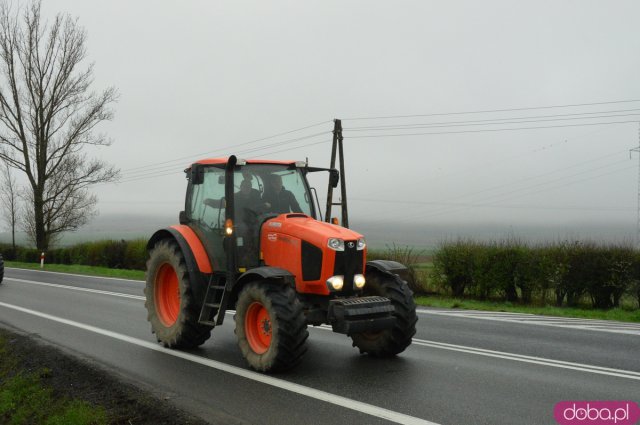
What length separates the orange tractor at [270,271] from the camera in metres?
6.64

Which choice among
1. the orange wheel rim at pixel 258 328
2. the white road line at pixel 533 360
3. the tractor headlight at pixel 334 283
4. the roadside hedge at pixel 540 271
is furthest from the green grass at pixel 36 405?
the roadside hedge at pixel 540 271

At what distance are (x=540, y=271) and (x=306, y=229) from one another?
14.1 metres

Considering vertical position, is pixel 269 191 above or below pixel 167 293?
above

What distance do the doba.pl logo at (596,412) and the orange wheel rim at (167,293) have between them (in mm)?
5532

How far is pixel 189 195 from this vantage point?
8.77 metres

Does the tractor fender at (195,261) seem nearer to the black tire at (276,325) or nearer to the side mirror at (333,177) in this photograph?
the black tire at (276,325)

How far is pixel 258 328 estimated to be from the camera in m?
7.13

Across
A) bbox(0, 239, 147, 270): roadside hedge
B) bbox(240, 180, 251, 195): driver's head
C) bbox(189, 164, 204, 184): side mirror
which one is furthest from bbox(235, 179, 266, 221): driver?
bbox(0, 239, 147, 270): roadside hedge

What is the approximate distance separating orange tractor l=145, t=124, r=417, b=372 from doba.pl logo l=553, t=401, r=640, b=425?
208cm

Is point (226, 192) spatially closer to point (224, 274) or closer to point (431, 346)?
point (224, 274)

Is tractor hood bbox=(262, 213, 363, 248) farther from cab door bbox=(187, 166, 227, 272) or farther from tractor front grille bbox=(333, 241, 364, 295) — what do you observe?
cab door bbox=(187, 166, 227, 272)

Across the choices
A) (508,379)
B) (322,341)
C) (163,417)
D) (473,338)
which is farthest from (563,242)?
(163,417)

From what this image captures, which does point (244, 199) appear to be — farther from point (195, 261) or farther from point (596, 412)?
point (596, 412)

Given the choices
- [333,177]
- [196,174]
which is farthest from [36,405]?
[333,177]
